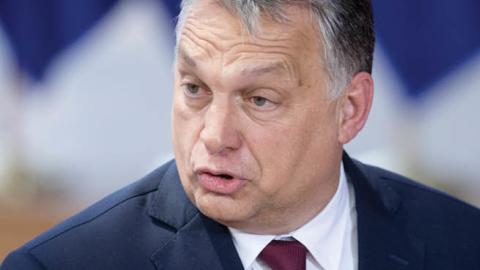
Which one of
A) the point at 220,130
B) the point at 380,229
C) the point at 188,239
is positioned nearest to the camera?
the point at 220,130

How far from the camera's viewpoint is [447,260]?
205cm

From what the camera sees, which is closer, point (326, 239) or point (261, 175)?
point (261, 175)

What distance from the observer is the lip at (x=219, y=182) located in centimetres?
179

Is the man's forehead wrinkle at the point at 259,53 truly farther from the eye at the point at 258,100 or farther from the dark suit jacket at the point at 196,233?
the dark suit jacket at the point at 196,233

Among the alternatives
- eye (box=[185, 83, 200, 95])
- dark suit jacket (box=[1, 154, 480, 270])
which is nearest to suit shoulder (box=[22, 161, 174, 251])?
dark suit jacket (box=[1, 154, 480, 270])

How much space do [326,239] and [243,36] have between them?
0.43m

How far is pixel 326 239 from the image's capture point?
1.99m

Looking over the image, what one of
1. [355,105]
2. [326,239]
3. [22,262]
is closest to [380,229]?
[326,239]

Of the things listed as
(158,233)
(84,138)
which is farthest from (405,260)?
(84,138)

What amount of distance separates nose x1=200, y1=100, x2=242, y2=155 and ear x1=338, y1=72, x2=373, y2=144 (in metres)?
0.24

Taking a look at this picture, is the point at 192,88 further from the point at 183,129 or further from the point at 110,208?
the point at 110,208

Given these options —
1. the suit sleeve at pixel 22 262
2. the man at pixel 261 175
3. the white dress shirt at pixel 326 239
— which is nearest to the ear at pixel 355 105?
the man at pixel 261 175

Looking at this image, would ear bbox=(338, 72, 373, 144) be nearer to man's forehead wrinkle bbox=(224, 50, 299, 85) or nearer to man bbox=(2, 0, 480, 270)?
man bbox=(2, 0, 480, 270)

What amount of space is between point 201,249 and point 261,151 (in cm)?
22
